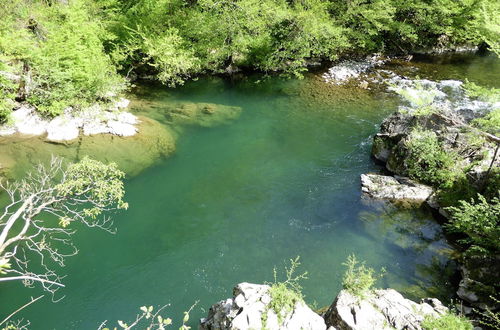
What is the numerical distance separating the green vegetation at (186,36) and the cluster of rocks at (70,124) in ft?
1.65

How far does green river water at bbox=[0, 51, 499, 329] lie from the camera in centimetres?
1138

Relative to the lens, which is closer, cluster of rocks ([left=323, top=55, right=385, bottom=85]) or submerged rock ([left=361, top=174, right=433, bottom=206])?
submerged rock ([left=361, top=174, right=433, bottom=206])

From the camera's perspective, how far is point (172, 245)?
13.2 m

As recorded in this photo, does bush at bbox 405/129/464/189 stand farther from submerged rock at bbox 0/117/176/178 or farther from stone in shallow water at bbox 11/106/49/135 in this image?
stone in shallow water at bbox 11/106/49/135

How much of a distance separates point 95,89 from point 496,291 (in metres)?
20.4

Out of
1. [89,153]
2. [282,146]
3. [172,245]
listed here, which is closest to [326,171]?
[282,146]

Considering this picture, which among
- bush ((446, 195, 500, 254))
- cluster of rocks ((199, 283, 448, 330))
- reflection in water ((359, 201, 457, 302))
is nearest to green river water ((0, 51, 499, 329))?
reflection in water ((359, 201, 457, 302))

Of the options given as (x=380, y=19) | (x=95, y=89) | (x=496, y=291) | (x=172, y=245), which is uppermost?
(x=380, y=19)

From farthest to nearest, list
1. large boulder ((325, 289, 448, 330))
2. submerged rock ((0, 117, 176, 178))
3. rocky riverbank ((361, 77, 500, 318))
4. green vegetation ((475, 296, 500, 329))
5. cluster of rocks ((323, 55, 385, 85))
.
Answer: cluster of rocks ((323, 55, 385, 85)) < submerged rock ((0, 117, 176, 178)) < rocky riverbank ((361, 77, 500, 318)) < green vegetation ((475, 296, 500, 329)) < large boulder ((325, 289, 448, 330))

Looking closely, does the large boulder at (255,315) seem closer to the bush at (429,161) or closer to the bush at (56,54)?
the bush at (429,161)

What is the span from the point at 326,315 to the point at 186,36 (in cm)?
2242

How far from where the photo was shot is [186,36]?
85.3ft

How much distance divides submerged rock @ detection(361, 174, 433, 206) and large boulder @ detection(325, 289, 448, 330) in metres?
6.68

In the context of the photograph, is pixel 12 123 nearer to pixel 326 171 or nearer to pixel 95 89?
pixel 95 89
